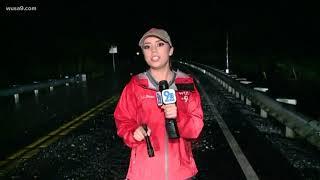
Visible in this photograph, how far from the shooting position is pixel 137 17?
178125mm

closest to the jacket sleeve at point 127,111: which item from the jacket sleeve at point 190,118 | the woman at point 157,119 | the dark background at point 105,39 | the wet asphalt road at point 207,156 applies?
the woman at point 157,119

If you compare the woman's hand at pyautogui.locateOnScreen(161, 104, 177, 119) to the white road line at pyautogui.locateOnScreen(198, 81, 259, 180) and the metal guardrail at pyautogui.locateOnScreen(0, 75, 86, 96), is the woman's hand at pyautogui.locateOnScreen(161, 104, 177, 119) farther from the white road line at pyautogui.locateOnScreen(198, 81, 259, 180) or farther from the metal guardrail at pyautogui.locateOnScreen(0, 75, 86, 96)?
the metal guardrail at pyautogui.locateOnScreen(0, 75, 86, 96)

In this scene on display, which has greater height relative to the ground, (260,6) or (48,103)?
(260,6)

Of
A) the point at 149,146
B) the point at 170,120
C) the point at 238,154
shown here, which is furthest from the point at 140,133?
the point at 238,154

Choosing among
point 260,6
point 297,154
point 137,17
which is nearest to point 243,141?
point 297,154

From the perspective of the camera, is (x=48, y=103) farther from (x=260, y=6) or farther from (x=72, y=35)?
(x=260, y=6)

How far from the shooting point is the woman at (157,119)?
129 inches

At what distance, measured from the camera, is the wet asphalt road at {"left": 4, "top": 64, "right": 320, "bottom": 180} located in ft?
24.9

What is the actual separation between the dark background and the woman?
34.4 meters

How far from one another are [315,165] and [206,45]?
14842 centimetres

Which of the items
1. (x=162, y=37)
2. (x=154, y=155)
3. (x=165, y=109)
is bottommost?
(x=154, y=155)

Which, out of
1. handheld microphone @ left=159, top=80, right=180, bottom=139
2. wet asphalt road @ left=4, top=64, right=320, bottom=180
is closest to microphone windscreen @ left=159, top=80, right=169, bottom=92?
handheld microphone @ left=159, top=80, right=180, bottom=139

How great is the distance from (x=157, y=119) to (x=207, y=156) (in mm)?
5765

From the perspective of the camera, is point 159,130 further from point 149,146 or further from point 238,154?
point 238,154
